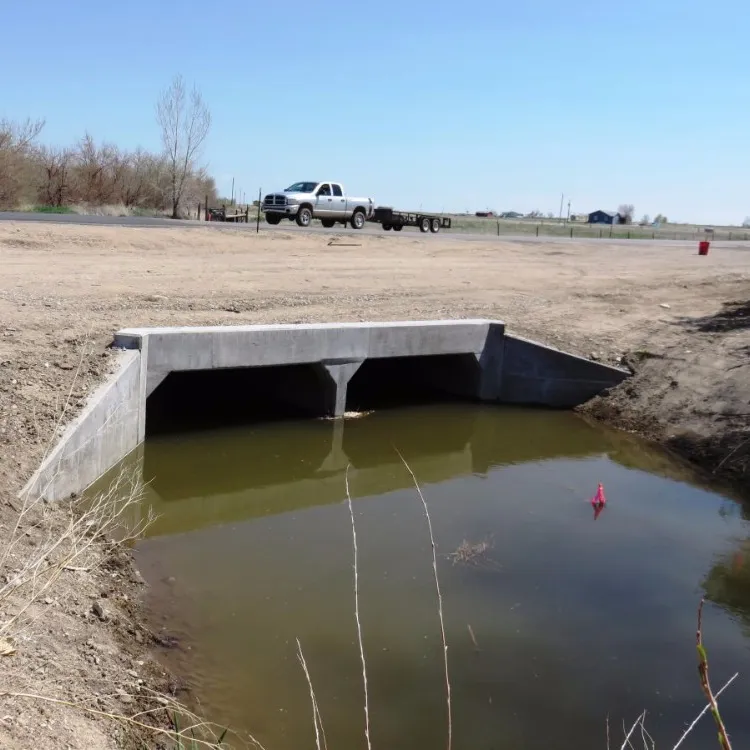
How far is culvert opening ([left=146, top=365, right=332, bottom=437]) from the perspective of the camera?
11.9 metres

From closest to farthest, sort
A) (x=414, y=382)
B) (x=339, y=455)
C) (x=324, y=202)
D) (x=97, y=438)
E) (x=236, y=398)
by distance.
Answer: (x=97, y=438) → (x=339, y=455) → (x=236, y=398) → (x=414, y=382) → (x=324, y=202)

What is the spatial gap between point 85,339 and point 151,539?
9.22 feet

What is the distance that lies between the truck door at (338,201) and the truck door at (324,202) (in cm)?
20

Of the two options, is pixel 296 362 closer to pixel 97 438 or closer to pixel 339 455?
pixel 339 455

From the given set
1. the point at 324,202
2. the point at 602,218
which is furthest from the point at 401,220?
the point at 602,218

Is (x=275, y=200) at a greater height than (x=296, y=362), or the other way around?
(x=275, y=200)

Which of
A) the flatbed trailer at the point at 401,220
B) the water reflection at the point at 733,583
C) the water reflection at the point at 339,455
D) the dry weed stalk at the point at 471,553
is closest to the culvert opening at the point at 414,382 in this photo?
the water reflection at the point at 339,455

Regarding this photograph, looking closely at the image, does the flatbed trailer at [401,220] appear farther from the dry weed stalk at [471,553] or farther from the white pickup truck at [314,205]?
the dry weed stalk at [471,553]

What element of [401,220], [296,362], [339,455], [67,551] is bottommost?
[339,455]

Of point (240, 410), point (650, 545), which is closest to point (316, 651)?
point (650, 545)

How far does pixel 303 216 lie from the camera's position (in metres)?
30.7

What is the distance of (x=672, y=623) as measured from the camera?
21.7 feet

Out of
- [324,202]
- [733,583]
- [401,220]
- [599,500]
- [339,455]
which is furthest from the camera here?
[401,220]

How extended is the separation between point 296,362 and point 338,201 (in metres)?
21.5
